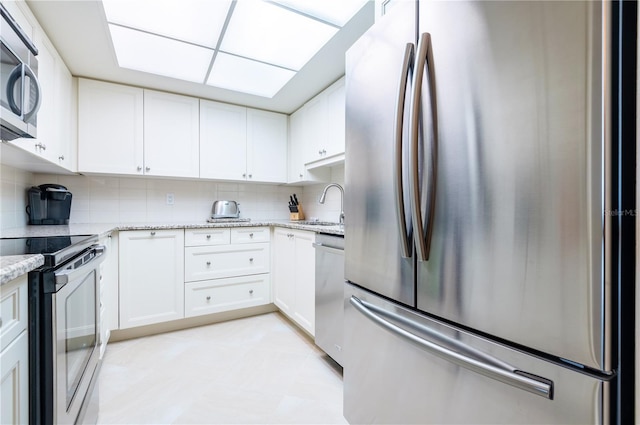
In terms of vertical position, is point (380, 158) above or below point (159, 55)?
below

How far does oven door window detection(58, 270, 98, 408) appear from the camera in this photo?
0.97 meters

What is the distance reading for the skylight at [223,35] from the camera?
5.12ft

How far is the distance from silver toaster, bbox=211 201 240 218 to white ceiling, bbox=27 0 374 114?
3.41ft

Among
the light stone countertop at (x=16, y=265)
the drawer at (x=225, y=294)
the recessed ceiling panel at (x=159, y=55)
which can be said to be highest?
the recessed ceiling panel at (x=159, y=55)

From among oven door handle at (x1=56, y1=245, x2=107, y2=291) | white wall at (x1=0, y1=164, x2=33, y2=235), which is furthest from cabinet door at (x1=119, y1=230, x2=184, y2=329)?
oven door handle at (x1=56, y1=245, x2=107, y2=291)

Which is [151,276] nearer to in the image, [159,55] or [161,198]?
[161,198]

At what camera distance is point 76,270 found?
1014 mm

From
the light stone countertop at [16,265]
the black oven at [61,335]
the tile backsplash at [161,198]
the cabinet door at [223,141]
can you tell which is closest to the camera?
the light stone countertop at [16,265]

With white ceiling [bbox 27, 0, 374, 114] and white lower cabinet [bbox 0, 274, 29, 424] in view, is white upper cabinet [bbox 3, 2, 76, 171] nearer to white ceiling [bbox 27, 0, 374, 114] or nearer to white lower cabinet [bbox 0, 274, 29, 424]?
white ceiling [bbox 27, 0, 374, 114]

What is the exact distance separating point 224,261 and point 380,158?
6.45ft

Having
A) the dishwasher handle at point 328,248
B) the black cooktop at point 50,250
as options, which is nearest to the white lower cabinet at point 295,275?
the dishwasher handle at point 328,248

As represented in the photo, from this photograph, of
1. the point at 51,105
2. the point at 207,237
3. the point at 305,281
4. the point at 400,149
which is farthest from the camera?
the point at 207,237

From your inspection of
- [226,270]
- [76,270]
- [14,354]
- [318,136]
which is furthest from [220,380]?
[318,136]

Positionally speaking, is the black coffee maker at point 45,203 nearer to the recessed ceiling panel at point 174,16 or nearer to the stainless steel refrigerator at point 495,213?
the recessed ceiling panel at point 174,16
